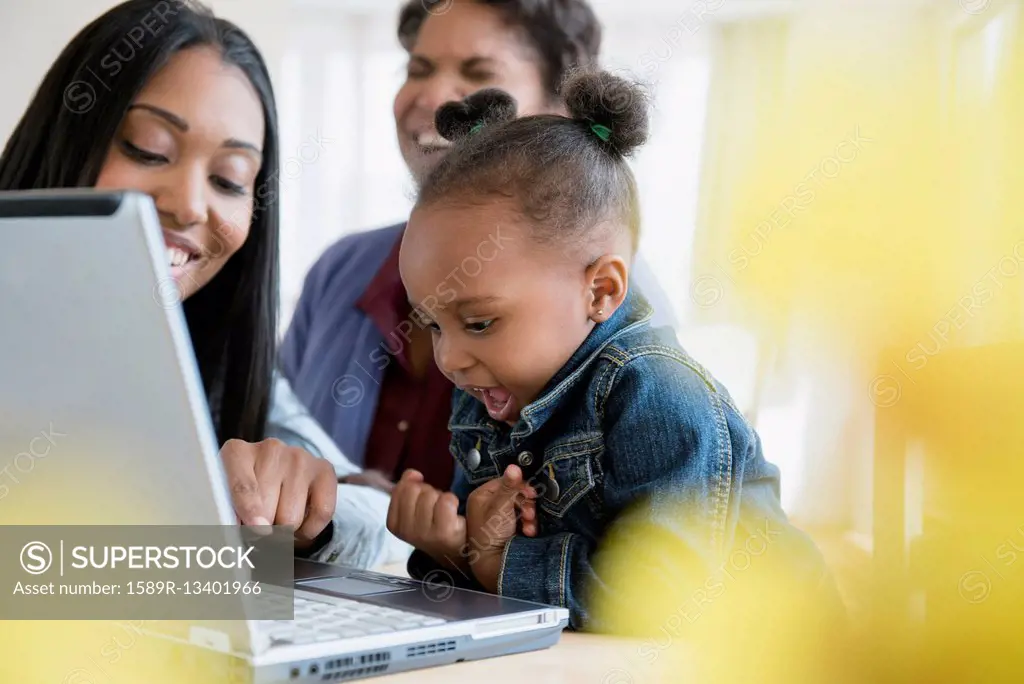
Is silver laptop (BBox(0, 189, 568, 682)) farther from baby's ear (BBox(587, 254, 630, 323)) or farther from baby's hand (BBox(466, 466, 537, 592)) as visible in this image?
baby's ear (BBox(587, 254, 630, 323))

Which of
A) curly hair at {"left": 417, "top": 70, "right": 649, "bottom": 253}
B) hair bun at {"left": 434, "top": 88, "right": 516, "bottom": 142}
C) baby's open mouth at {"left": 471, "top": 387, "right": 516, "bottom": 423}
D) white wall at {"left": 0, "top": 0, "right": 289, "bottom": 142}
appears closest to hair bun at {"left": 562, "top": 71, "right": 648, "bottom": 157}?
curly hair at {"left": 417, "top": 70, "right": 649, "bottom": 253}

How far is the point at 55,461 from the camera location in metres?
0.59

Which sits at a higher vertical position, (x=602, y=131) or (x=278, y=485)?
(x=602, y=131)

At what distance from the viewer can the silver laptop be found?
48 cm

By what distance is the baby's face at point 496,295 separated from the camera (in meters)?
1.00

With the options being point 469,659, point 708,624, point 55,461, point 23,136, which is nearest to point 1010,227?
point 708,624

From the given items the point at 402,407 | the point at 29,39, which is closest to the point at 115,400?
the point at 402,407

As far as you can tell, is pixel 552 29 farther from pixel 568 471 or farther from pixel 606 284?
pixel 568 471

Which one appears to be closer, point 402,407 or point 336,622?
point 336,622

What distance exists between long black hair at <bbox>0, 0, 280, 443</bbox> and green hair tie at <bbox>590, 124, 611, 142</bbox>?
0.63 m

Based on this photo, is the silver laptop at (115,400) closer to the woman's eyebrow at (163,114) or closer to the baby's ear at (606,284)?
the baby's ear at (606,284)

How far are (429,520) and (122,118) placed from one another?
75 centimetres

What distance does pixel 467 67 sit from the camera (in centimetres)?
173

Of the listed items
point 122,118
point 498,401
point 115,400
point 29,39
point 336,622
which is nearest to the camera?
point 115,400
